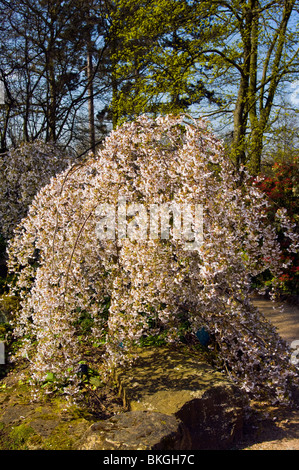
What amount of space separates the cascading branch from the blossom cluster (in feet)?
10.8

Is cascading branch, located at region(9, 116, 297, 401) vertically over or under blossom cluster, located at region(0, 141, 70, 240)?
under

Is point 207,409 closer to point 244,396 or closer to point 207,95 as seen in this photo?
point 244,396

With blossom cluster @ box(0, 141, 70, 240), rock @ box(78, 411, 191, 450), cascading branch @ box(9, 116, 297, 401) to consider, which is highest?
blossom cluster @ box(0, 141, 70, 240)

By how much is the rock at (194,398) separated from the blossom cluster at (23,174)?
4.85 meters

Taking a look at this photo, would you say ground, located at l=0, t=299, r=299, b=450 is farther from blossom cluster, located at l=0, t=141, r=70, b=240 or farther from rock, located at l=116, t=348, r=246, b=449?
blossom cluster, located at l=0, t=141, r=70, b=240

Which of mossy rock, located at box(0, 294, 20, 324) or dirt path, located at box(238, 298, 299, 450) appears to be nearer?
dirt path, located at box(238, 298, 299, 450)

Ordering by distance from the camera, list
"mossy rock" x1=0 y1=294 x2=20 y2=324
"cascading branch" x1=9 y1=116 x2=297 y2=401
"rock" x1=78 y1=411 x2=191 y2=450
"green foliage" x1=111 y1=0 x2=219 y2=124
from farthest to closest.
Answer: "green foliage" x1=111 y1=0 x2=219 y2=124 < "mossy rock" x1=0 y1=294 x2=20 y2=324 < "cascading branch" x1=9 y1=116 x2=297 y2=401 < "rock" x1=78 y1=411 x2=191 y2=450

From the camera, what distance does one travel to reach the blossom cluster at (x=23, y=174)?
281 inches

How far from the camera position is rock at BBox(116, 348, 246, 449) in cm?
286

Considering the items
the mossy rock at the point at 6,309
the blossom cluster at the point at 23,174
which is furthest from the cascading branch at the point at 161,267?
the blossom cluster at the point at 23,174

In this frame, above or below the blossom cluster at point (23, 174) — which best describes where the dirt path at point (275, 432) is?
below

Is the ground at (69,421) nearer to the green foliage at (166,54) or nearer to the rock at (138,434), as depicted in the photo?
the rock at (138,434)

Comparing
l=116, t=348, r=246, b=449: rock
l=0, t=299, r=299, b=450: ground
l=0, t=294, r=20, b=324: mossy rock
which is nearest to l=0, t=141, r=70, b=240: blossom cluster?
l=0, t=294, r=20, b=324: mossy rock

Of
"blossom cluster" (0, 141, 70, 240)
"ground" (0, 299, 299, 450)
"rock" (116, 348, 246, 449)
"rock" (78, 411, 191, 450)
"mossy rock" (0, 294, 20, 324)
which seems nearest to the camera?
"rock" (78, 411, 191, 450)
